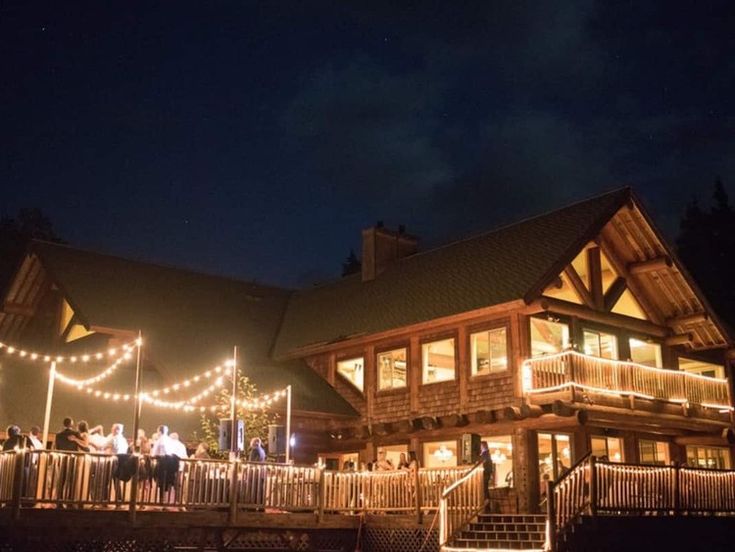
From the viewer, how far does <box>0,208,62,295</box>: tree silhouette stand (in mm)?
40750

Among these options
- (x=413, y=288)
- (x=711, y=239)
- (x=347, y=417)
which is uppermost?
(x=711, y=239)

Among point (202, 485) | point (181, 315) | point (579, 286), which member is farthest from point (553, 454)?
point (181, 315)

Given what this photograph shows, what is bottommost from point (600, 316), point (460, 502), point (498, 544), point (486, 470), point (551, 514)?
point (498, 544)

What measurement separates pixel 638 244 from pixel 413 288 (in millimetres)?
6900

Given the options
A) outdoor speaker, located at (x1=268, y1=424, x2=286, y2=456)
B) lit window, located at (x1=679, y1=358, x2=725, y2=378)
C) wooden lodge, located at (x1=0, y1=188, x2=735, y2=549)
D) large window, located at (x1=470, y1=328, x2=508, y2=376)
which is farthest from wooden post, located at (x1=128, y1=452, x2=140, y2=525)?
lit window, located at (x1=679, y1=358, x2=725, y2=378)

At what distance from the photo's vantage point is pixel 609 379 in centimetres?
2277

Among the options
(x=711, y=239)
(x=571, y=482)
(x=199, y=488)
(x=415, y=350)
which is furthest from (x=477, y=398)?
(x=711, y=239)

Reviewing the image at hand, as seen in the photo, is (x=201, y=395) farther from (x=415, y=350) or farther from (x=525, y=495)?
(x=525, y=495)

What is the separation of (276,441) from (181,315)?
8.73m

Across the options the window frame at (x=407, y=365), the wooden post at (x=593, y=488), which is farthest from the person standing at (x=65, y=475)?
the window frame at (x=407, y=365)

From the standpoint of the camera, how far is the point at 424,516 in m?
19.9

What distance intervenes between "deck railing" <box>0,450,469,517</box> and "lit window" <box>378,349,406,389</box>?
6134 mm

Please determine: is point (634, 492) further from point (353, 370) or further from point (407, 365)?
point (353, 370)

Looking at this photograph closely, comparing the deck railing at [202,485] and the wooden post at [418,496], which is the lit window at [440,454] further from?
the wooden post at [418,496]
